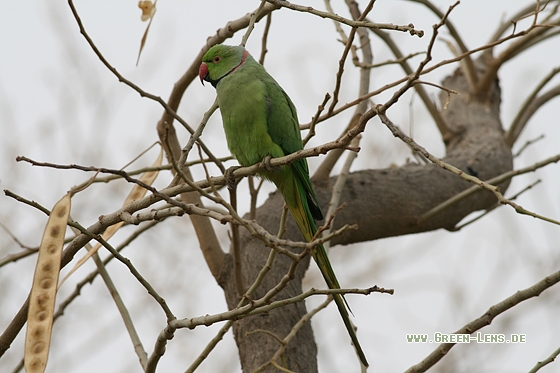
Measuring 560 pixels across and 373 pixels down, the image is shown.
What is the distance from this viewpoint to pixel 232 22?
3.25 metres

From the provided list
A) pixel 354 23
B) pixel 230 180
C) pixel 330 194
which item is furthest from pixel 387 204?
pixel 354 23

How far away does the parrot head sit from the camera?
3684 mm

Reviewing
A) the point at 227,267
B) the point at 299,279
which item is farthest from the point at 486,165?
the point at 227,267

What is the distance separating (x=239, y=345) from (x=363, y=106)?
1.60 m

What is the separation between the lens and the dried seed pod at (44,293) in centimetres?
184

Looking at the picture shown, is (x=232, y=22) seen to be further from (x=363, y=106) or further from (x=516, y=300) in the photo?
(x=516, y=300)

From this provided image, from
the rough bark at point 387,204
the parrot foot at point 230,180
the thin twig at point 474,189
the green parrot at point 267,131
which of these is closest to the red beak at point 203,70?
the green parrot at point 267,131

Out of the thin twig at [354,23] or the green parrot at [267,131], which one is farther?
the green parrot at [267,131]

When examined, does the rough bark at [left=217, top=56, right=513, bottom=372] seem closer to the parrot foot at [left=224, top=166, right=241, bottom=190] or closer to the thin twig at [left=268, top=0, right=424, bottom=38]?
the parrot foot at [left=224, top=166, right=241, bottom=190]

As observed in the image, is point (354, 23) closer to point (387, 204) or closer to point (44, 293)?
point (44, 293)

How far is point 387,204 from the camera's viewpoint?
13.1 feet

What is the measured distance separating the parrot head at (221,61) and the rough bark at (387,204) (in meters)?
0.83

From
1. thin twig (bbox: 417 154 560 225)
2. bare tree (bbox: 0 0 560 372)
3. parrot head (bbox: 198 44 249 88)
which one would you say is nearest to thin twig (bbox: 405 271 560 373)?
bare tree (bbox: 0 0 560 372)

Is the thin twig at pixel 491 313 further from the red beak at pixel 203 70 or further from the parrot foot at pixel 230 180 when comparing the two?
the red beak at pixel 203 70
